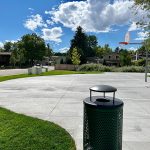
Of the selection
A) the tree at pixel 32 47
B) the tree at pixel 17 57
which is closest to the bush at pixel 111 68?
the tree at pixel 17 57

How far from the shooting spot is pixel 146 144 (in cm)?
504

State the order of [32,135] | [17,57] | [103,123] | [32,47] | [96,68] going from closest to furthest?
[103,123] < [32,135] < [96,68] < [17,57] < [32,47]

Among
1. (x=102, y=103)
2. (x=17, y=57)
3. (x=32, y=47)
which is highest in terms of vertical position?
(x=32, y=47)

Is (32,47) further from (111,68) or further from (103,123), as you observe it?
(103,123)

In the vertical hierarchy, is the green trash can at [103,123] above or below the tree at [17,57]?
below

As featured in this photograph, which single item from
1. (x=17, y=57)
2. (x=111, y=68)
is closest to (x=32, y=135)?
(x=111, y=68)

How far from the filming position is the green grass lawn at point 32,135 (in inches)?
186

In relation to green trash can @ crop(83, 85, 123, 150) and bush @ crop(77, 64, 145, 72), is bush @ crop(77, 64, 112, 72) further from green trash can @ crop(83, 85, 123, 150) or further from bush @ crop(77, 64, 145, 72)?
green trash can @ crop(83, 85, 123, 150)

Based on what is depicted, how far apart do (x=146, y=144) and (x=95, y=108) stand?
180cm

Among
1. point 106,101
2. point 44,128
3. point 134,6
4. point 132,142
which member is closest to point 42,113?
point 44,128

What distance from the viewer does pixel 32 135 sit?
5.28m

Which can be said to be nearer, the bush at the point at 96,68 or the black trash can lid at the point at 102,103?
the black trash can lid at the point at 102,103

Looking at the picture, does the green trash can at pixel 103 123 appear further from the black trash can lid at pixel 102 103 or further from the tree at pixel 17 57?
the tree at pixel 17 57

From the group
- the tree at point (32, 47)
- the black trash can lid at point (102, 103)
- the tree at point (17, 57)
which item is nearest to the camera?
the black trash can lid at point (102, 103)
